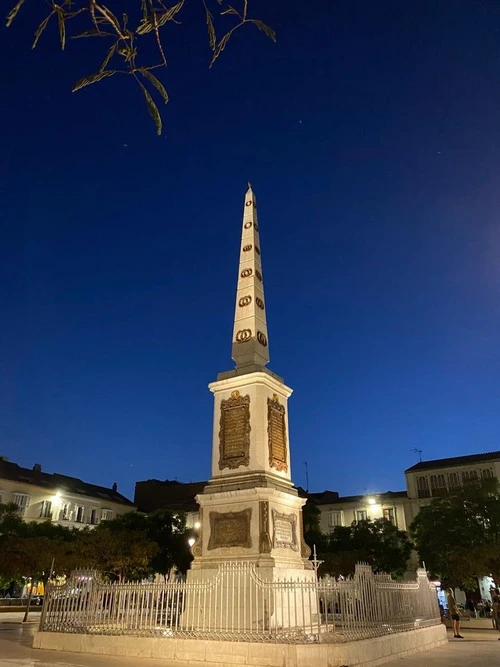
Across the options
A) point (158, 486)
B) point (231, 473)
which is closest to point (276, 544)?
point (231, 473)

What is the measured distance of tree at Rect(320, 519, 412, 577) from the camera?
1347 inches

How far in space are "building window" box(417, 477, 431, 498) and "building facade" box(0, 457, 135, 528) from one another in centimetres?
2882

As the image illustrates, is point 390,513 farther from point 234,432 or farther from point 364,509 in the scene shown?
point 234,432

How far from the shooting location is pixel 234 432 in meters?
13.6

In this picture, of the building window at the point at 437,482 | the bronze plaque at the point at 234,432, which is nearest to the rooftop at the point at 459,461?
the building window at the point at 437,482

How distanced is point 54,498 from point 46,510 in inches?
62.3

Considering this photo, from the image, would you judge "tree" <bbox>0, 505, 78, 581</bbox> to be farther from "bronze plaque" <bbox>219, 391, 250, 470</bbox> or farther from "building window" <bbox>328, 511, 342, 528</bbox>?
"building window" <bbox>328, 511, 342, 528</bbox>

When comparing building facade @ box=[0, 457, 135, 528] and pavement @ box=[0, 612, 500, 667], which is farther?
building facade @ box=[0, 457, 135, 528]

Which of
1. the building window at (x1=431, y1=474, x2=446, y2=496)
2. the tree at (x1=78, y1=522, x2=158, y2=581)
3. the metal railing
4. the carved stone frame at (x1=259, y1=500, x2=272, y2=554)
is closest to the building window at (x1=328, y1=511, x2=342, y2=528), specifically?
the building window at (x1=431, y1=474, x2=446, y2=496)

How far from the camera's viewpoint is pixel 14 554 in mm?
23516

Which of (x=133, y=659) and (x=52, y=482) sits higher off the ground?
(x=52, y=482)

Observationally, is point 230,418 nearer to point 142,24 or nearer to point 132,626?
point 132,626

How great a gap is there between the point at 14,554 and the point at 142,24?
83.4ft

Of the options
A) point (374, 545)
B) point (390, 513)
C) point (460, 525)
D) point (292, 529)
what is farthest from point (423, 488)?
point (292, 529)
